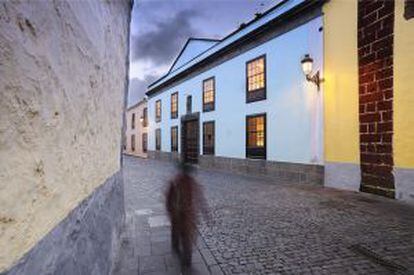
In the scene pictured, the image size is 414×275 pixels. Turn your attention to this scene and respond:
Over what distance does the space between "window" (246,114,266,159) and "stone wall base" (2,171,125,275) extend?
9.86 metres

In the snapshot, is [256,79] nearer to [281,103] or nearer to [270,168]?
[281,103]

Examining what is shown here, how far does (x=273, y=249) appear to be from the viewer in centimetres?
428

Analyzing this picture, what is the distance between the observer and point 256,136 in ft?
43.5

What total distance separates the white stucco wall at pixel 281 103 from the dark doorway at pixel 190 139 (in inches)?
94.0

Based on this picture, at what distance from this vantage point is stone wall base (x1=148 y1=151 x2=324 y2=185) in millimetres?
10267

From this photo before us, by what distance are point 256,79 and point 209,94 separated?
14.3 feet

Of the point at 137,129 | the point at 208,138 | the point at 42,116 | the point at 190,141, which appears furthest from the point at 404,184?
the point at 137,129

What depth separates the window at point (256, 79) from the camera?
507 inches

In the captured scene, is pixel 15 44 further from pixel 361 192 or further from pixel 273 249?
pixel 361 192

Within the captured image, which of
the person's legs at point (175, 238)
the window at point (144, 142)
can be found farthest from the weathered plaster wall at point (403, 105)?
the window at point (144, 142)

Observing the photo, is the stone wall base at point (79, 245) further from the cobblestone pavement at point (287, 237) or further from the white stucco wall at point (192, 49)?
the white stucco wall at point (192, 49)

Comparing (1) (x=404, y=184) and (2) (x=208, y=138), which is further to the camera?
(2) (x=208, y=138)

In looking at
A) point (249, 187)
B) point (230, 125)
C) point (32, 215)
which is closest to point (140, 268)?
point (32, 215)

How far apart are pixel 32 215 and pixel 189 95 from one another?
61.1ft
